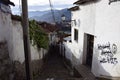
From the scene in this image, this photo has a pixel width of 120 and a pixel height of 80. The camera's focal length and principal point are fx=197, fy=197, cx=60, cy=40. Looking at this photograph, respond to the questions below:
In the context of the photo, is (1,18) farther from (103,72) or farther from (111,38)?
(103,72)

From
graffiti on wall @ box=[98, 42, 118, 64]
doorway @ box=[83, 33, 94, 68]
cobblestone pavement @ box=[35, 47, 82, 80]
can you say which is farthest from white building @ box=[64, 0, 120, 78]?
cobblestone pavement @ box=[35, 47, 82, 80]

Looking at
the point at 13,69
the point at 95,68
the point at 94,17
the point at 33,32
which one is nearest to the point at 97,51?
the point at 95,68

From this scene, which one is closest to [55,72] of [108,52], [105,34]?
[108,52]

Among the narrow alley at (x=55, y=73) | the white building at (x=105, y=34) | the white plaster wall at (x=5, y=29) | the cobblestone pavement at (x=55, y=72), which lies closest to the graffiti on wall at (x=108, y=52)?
the white building at (x=105, y=34)

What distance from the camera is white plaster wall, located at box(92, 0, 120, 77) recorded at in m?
7.87

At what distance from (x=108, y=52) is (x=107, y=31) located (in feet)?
2.98

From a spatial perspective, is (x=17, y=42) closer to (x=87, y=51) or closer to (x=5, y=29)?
(x=5, y=29)

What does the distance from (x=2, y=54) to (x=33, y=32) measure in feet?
23.2

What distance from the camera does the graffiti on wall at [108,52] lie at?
8.13 metres

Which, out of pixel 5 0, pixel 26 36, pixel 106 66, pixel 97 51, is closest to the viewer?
pixel 26 36

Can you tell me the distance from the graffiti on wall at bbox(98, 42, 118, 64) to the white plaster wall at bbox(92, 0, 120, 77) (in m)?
0.13

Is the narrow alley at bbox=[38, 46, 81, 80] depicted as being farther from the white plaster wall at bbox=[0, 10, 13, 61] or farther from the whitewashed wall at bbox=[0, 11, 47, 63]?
the white plaster wall at bbox=[0, 10, 13, 61]

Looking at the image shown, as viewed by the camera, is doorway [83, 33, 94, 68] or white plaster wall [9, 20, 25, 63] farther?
doorway [83, 33, 94, 68]

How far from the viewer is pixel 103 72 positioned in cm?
886
